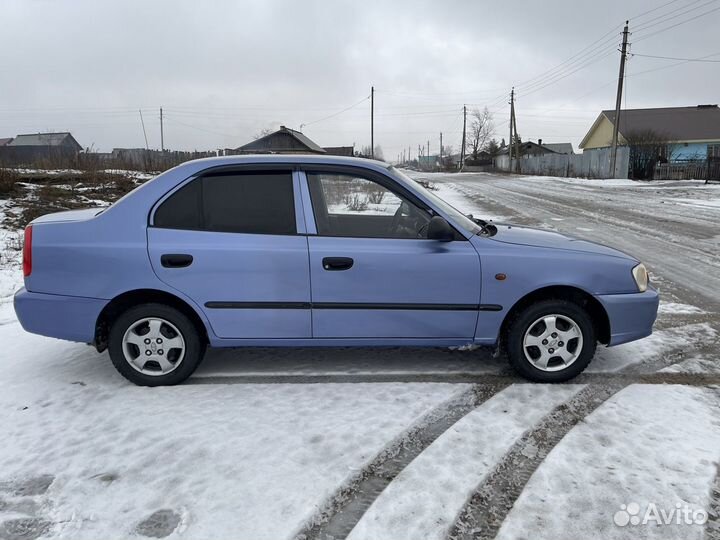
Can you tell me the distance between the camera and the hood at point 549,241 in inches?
153

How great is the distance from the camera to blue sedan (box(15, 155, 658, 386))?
3.66 m

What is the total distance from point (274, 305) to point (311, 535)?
5.68ft

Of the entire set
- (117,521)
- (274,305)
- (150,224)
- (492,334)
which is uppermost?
(150,224)

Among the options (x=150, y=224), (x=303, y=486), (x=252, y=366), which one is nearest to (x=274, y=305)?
(x=252, y=366)

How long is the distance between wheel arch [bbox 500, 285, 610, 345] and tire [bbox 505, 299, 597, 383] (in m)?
0.05

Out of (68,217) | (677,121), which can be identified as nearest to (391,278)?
(68,217)

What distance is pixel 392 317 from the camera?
3.75 metres

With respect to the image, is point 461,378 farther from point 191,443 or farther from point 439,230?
point 191,443

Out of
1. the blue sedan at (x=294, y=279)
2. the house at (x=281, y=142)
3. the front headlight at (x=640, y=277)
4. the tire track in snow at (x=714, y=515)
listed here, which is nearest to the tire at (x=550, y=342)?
the blue sedan at (x=294, y=279)

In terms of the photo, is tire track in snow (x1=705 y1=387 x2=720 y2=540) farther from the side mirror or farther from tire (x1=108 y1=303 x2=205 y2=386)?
tire (x1=108 y1=303 x2=205 y2=386)

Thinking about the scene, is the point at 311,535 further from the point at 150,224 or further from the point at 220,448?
the point at 150,224

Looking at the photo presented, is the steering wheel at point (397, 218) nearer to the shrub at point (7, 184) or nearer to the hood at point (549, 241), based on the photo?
the hood at point (549, 241)

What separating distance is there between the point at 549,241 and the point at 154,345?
3068 mm

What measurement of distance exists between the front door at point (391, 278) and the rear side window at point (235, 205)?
0.71 ft
